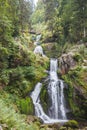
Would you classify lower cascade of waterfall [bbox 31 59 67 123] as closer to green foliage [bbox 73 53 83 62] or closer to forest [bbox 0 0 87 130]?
forest [bbox 0 0 87 130]

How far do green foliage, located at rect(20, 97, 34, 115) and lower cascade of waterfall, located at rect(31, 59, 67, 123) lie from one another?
1.57 ft

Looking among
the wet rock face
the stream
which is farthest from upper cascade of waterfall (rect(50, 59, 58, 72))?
the stream

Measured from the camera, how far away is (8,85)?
17344mm

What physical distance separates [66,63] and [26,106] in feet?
24.1

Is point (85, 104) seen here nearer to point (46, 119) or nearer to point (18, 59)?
point (46, 119)

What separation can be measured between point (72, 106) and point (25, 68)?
17.4 ft

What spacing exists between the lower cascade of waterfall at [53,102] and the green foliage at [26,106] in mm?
477

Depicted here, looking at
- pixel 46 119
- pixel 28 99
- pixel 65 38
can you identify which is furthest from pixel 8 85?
pixel 65 38

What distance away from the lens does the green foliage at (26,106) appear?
55.2 feet

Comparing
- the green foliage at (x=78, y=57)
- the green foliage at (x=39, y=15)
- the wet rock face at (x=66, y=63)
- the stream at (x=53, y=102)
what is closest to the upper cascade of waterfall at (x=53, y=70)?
the stream at (x=53, y=102)

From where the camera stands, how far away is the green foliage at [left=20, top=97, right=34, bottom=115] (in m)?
16.8

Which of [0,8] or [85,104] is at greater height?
[0,8]

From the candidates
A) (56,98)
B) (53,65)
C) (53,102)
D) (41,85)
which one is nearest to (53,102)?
(53,102)

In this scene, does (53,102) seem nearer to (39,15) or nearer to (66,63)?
(66,63)
